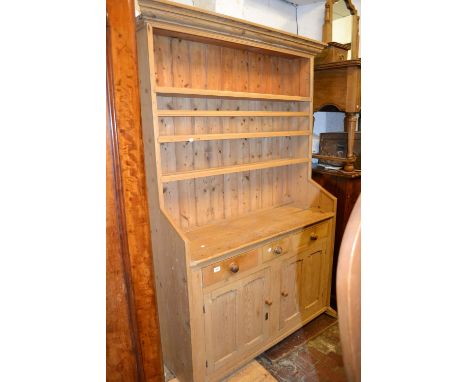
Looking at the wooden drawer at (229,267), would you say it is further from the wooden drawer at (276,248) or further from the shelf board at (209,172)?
the shelf board at (209,172)

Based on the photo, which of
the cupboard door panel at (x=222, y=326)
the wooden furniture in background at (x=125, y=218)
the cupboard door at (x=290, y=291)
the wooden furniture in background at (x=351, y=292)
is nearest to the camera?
the wooden furniture in background at (x=351, y=292)

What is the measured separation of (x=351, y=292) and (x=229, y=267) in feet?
4.38

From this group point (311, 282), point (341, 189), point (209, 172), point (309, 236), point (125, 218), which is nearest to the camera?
point (125, 218)

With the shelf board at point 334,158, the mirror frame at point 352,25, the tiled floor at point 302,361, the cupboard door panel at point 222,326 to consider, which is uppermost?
the mirror frame at point 352,25

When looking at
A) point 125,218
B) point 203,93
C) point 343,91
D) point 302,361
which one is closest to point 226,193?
point 203,93

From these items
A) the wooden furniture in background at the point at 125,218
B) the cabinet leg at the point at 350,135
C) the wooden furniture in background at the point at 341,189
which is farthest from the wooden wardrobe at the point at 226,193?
the wooden furniture in background at the point at 125,218

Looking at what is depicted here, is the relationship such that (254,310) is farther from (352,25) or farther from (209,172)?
(352,25)

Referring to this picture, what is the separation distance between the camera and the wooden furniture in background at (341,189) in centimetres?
235

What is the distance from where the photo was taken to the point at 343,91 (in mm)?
2248

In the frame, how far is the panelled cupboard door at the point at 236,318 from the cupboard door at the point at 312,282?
37cm
